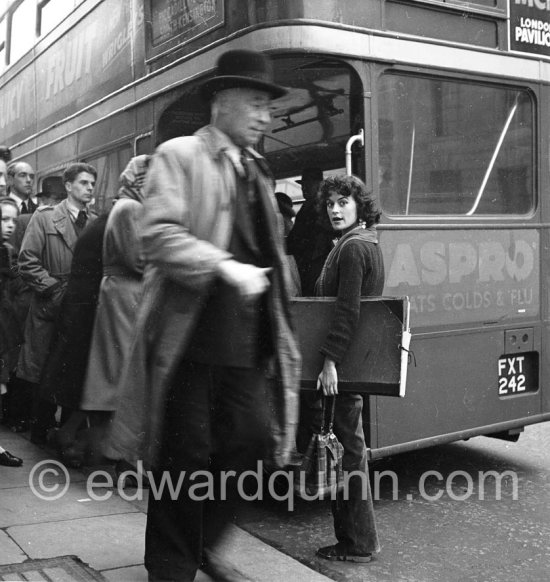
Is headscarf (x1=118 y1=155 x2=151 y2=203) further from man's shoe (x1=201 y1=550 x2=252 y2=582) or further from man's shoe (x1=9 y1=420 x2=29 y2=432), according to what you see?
man's shoe (x1=9 y1=420 x2=29 y2=432)

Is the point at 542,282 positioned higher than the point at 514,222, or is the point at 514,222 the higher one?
the point at 514,222

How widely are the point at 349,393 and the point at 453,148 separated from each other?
189cm

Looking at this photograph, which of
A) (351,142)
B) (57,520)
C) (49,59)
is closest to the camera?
(57,520)

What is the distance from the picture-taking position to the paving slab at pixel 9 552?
3603mm

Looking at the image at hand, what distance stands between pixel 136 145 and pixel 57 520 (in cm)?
258

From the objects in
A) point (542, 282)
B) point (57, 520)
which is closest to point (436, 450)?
point (542, 282)

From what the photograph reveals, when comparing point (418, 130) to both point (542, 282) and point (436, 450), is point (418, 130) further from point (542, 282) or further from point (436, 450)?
point (436, 450)

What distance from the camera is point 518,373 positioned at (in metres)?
5.49

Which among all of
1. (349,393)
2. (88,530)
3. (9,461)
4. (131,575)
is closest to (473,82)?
(349,393)

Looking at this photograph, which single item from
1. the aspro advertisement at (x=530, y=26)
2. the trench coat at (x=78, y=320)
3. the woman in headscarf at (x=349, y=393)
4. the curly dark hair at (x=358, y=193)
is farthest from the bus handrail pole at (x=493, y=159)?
the trench coat at (x=78, y=320)

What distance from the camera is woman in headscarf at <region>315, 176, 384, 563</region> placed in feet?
12.9

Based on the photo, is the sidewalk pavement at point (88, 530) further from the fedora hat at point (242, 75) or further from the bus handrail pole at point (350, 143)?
the bus handrail pole at point (350, 143)

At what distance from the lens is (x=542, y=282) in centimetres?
558

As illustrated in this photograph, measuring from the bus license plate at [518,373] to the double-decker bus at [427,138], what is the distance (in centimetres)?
1
